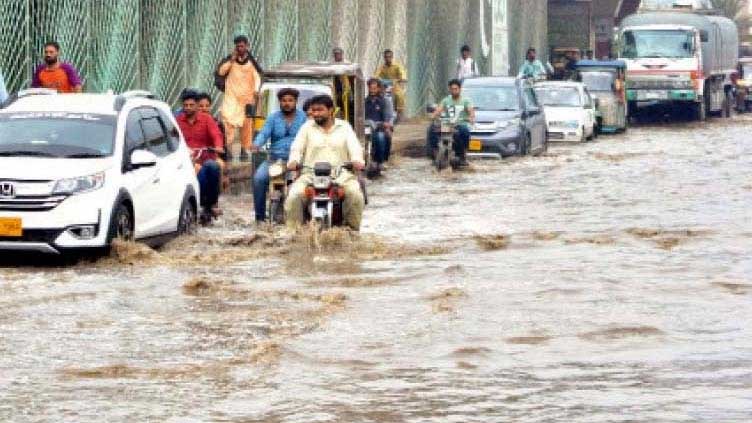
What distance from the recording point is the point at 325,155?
62.5ft

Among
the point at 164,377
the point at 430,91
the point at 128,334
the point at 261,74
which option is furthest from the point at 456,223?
the point at 430,91

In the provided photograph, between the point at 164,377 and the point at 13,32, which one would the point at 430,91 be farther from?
the point at 164,377

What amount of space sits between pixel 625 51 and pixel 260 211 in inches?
1212

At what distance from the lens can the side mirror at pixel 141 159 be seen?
57.6ft

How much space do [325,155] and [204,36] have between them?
14.5m

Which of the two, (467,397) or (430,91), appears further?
(430,91)

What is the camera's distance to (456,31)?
5203 cm

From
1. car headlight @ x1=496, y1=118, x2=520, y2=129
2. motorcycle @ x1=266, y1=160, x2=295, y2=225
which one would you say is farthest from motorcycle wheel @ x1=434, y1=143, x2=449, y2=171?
motorcycle @ x1=266, y1=160, x2=295, y2=225

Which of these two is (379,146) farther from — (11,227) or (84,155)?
(11,227)

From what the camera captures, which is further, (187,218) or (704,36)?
(704,36)

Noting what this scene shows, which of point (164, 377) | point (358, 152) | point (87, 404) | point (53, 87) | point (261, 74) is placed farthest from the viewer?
point (261, 74)

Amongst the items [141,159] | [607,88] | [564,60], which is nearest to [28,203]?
[141,159]

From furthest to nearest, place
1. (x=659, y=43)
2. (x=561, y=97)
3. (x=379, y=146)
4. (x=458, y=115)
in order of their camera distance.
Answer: (x=659, y=43), (x=561, y=97), (x=458, y=115), (x=379, y=146)

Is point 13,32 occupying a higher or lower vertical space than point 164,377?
higher
